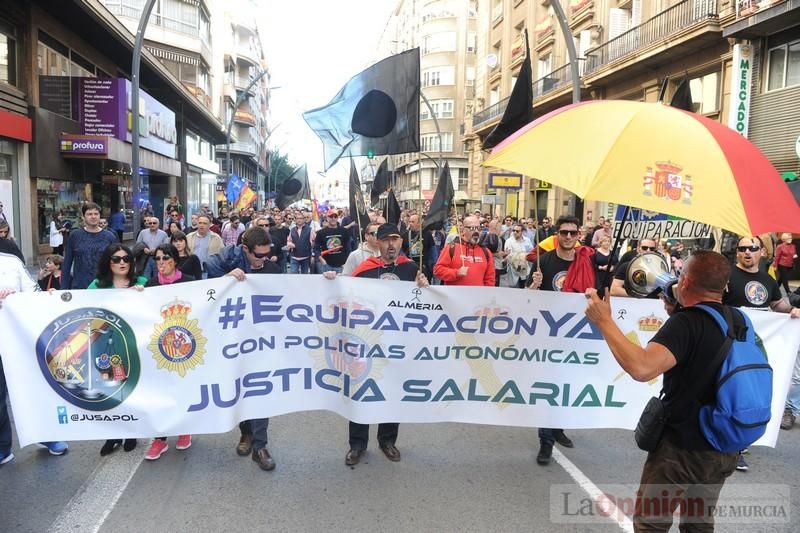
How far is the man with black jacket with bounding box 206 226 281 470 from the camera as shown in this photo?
443 centimetres

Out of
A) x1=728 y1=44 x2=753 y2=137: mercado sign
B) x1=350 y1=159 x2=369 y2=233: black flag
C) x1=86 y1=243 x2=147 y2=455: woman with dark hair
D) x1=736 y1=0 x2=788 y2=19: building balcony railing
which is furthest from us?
x1=728 y1=44 x2=753 y2=137: mercado sign

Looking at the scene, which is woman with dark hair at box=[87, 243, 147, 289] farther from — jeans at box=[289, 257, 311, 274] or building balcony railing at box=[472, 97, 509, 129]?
building balcony railing at box=[472, 97, 509, 129]

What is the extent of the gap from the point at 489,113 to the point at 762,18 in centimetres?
2430

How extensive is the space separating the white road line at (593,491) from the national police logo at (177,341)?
2.79 meters

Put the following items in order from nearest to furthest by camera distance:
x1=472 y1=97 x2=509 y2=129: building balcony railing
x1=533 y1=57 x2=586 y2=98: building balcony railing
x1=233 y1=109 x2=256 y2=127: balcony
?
x1=533 y1=57 x2=586 y2=98: building balcony railing, x1=472 y1=97 x2=509 y2=129: building balcony railing, x1=233 y1=109 x2=256 y2=127: balcony

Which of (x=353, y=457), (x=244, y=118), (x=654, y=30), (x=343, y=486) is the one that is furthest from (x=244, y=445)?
(x=244, y=118)

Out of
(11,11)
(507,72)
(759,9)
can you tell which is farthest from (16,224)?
(507,72)

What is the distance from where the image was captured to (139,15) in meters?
33.8

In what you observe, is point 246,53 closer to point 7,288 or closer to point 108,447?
point 7,288

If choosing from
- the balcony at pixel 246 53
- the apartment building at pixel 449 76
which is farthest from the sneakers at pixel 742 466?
the balcony at pixel 246 53

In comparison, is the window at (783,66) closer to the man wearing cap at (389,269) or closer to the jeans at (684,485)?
the man wearing cap at (389,269)

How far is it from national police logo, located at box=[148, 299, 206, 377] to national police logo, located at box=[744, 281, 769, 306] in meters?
4.25

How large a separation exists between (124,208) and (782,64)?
928 inches

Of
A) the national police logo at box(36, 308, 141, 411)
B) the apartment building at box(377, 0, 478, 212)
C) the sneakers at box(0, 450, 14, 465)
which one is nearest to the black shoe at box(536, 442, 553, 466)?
the national police logo at box(36, 308, 141, 411)
